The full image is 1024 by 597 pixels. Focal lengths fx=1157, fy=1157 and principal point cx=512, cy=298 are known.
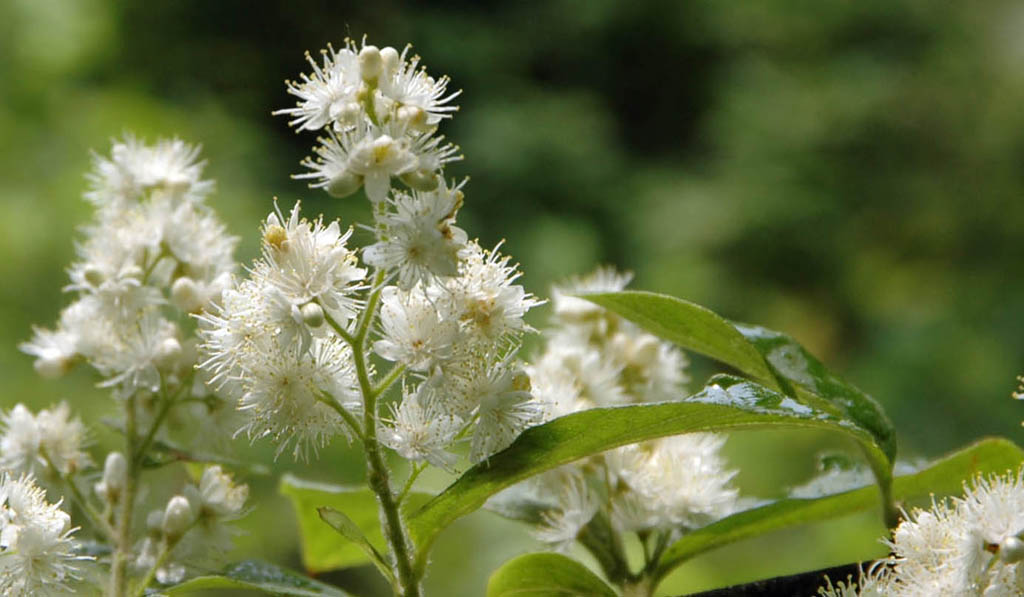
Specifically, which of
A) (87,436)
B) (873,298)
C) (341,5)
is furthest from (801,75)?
(87,436)

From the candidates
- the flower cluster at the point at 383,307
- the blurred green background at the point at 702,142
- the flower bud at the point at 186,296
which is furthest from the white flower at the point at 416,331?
the blurred green background at the point at 702,142

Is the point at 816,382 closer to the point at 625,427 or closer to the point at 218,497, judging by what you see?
the point at 625,427

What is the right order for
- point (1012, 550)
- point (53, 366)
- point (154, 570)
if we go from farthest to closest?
point (53, 366) < point (154, 570) < point (1012, 550)

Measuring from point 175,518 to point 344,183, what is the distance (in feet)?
1.17

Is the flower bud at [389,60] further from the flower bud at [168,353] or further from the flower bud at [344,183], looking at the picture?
the flower bud at [168,353]

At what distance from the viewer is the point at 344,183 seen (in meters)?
0.73

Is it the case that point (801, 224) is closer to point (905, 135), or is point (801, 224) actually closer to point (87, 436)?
point (905, 135)

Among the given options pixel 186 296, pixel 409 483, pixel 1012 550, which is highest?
pixel 186 296

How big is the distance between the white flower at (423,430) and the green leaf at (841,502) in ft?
0.76

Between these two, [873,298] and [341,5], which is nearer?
[873,298]

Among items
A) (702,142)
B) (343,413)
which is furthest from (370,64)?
(702,142)

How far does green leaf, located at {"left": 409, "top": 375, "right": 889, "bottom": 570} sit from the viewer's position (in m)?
0.72

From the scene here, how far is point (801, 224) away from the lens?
4.64 m

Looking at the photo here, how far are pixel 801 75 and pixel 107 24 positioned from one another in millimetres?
2813
